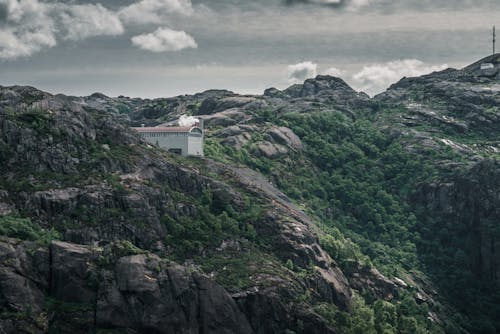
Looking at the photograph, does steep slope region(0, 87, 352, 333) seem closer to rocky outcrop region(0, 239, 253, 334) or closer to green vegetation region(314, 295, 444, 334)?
rocky outcrop region(0, 239, 253, 334)

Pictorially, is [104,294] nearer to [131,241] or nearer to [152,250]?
[131,241]

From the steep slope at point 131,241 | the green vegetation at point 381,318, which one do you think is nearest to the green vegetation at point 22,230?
the steep slope at point 131,241

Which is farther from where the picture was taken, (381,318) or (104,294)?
(381,318)

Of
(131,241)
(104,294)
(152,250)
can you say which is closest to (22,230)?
(104,294)

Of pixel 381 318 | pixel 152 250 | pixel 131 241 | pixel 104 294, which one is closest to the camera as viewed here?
pixel 104 294

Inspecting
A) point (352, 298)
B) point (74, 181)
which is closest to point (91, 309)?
point (74, 181)

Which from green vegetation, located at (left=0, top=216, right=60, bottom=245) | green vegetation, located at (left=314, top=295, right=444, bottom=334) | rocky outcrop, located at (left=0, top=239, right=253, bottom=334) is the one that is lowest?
green vegetation, located at (left=314, top=295, right=444, bottom=334)

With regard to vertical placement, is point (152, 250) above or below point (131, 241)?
below

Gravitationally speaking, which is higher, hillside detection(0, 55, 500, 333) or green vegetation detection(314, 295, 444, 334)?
hillside detection(0, 55, 500, 333)

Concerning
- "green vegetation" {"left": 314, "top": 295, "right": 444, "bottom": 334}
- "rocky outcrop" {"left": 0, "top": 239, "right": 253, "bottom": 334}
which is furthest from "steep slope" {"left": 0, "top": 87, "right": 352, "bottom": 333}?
"green vegetation" {"left": 314, "top": 295, "right": 444, "bottom": 334}

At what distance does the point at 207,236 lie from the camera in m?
154

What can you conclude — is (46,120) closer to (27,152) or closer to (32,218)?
(27,152)

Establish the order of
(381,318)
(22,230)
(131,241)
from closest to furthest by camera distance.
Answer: (22,230) → (131,241) → (381,318)

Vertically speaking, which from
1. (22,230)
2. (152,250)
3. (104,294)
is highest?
(22,230)
